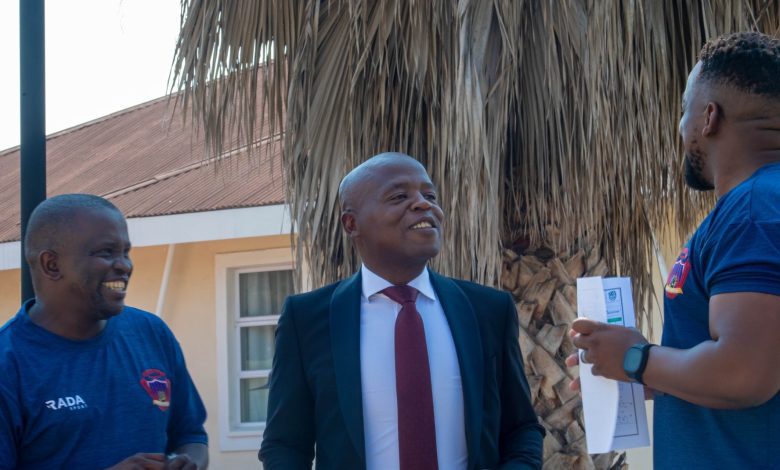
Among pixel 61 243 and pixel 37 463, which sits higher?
pixel 61 243

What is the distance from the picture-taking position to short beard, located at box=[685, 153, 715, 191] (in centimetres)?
248

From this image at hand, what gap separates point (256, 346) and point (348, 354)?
764 centimetres

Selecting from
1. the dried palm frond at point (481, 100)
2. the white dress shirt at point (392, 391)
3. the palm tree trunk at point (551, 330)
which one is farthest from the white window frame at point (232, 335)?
the white dress shirt at point (392, 391)

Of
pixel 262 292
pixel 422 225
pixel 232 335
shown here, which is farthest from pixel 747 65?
pixel 232 335

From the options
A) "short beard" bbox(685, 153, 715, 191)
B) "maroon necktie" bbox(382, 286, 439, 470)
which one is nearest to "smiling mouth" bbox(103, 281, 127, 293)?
"maroon necktie" bbox(382, 286, 439, 470)

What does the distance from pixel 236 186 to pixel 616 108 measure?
581cm

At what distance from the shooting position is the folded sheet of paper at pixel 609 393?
2492 mm

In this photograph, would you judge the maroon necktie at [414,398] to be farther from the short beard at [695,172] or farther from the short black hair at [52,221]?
the short black hair at [52,221]

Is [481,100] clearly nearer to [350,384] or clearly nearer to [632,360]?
[350,384]

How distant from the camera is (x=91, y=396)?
9.59ft

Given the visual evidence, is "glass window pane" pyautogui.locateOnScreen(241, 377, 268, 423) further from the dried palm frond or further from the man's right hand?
the man's right hand

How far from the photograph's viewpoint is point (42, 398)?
2.84 m

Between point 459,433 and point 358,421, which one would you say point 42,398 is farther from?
point 459,433

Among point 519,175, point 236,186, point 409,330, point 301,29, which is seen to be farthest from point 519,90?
point 236,186
